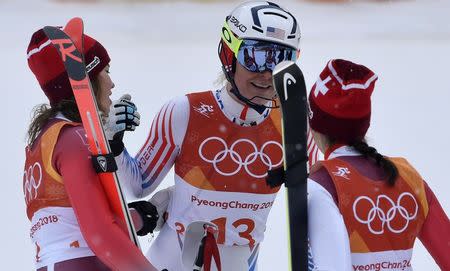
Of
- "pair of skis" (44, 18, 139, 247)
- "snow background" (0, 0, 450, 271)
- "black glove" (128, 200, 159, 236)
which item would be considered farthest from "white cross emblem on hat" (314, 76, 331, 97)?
"snow background" (0, 0, 450, 271)

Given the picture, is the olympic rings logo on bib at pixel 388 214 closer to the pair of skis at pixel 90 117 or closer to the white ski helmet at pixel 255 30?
the pair of skis at pixel 90 117

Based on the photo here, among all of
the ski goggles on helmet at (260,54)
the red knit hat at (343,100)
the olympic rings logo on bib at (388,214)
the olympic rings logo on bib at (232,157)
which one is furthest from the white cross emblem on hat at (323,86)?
the olympic rings logo on bib at (232,157)

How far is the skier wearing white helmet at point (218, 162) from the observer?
4410mm

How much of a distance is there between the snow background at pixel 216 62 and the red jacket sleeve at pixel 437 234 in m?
2.23

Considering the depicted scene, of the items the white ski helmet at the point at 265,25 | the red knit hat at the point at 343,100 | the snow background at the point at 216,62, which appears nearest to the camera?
the red knit hat at the point at 343,100

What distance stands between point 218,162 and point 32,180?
933 mm

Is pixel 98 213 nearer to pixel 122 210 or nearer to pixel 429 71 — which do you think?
pixel 122 210

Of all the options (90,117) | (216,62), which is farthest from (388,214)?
(216,62)

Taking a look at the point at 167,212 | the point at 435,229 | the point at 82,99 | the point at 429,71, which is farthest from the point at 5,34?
the point at 435,229

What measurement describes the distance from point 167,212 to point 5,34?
4.91m

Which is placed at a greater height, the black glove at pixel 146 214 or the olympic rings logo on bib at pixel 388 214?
the olympic rings logo on bib at pixel 388 214

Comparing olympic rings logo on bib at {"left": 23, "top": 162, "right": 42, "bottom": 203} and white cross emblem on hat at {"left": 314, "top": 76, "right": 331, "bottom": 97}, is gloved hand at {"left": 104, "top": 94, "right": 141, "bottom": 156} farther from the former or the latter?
white cross emblem on hat at {"left": 314, "top": 76, "right": 331, "bottom": 97}

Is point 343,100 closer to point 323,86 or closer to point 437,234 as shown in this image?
point 323,86

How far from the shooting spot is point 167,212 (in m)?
4.59
